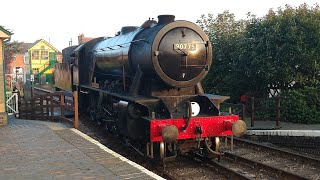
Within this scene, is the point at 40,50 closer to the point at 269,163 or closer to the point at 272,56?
the point at 272,56

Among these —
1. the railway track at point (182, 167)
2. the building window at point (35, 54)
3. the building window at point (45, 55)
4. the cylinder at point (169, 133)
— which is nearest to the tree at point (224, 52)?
the railway track at point (182, 167)

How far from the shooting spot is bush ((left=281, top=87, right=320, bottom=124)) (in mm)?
12969

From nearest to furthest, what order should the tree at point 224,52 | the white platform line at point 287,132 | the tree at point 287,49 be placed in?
the white platform line at point 287,132
the tree at point 287,49
the tree at point 224,52

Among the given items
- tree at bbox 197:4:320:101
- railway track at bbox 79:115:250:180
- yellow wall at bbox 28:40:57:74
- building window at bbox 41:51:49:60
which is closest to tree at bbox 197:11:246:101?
tree at bbox 197:4:320:101

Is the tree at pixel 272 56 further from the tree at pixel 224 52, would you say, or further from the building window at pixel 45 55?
the building window at pixel 45 55

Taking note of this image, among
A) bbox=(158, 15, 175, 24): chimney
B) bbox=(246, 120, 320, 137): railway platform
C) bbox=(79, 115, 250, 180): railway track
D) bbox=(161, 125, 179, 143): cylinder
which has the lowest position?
bbox=(79, 115, 250, 180): railway track

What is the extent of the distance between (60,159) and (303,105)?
31.6 ft

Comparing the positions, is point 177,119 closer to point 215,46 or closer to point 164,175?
point 164,175

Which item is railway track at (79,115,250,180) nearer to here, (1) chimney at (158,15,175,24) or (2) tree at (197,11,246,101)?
(1) chimney at (158,15,175,24)

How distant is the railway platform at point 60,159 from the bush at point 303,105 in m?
7.87

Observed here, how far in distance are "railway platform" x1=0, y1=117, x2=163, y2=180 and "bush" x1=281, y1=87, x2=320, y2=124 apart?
25.8 ft

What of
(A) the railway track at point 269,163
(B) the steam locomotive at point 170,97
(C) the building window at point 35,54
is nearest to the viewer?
(A) the railway track at point 269,163

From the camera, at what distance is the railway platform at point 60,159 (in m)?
5.66

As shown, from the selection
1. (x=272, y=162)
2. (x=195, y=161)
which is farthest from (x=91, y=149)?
(x=272, y=162)
